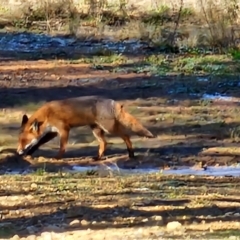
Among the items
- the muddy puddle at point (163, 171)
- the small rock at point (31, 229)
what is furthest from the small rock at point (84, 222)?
the muddy puddle at point (163, 171)

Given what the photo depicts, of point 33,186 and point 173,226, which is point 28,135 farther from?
point 173,226

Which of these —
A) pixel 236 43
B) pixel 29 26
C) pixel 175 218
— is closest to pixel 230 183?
pixel 175 218

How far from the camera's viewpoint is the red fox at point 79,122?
36.3 ft

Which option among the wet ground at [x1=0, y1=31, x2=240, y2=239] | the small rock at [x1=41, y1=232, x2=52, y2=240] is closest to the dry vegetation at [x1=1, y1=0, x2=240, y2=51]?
the wet ground at [x1=0, y1=31, x2=240, y2=239]

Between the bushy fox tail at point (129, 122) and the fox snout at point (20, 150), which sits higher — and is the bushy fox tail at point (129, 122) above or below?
above

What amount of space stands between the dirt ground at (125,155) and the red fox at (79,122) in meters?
0.19

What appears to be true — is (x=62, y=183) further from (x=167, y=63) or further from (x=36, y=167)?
(x=167, y=63)

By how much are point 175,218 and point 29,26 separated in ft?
62.3

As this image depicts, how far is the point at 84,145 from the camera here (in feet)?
39.3

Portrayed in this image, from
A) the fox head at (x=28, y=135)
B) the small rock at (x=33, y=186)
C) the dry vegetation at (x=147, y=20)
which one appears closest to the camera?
the small rock at (x=33, y=186)

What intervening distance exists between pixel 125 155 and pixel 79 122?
2.22 feet

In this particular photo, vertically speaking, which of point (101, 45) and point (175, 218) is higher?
point (175, 218)

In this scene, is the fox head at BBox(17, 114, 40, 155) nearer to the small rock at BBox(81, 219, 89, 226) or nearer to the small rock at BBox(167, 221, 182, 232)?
the small rock at BBox(81, 219, 89, 226)

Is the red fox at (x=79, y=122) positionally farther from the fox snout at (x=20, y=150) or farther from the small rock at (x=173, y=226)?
the small rock at (x=173, y=226)
